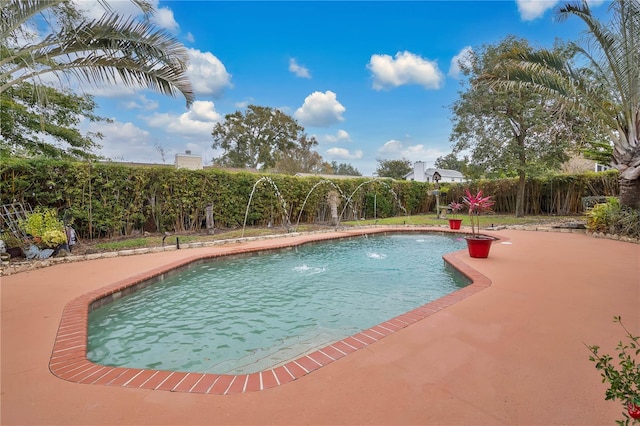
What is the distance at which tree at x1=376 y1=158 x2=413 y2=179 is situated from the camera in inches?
1687

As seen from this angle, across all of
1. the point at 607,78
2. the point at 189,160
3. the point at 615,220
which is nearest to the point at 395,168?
the point at 189,160

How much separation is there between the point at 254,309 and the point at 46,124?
11.3 meters

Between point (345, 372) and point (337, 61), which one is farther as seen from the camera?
point (337, 61)

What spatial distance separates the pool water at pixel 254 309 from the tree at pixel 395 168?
37472mm

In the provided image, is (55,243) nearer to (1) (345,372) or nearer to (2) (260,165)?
(1) (345,372)

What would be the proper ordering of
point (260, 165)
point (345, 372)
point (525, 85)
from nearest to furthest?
1. point (345, 372)
2. point (525, 85)
3. point (260, 165)

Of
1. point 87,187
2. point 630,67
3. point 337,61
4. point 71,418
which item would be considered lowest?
point 71,418

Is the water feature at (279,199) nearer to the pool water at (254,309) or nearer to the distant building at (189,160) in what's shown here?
the pool water at (254,309)

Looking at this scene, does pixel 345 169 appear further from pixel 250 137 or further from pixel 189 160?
pixel 189 160

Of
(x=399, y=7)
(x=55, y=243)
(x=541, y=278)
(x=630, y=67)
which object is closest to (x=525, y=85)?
(x=630, y=67)

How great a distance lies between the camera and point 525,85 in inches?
307

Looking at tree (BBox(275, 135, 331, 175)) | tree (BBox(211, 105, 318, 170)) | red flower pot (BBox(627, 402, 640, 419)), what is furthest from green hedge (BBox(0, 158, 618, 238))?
tree (BBox(211, 105, 318, 170))

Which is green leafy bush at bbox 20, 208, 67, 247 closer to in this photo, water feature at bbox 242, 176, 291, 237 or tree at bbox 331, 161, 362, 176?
water feature at bbox 242, 176, 291, 237

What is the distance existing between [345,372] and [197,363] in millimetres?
1410
